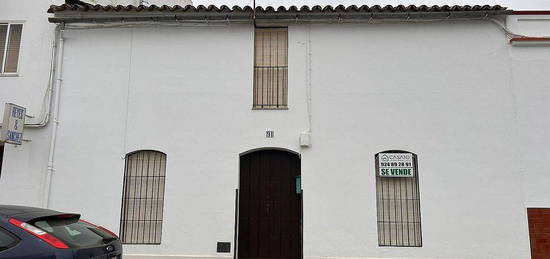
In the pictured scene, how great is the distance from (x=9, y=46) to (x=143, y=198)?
14.5 ft

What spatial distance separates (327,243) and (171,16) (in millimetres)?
5419

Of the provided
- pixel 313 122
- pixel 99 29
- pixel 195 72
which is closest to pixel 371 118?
pixel 313 122

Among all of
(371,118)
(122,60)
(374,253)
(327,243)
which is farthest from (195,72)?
(374,253)

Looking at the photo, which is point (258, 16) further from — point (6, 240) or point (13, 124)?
point (6, 240)

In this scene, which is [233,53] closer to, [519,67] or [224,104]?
[224,104]

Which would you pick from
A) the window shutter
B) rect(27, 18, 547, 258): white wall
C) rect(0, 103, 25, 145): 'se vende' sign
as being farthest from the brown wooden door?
the window shutter

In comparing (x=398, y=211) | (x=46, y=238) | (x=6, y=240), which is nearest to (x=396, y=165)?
(x=398, y=211)

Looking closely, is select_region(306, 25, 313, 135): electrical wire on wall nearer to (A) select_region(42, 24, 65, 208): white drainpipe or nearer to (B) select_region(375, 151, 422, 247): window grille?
(B) select_region(375, 151, 422, 247): window grille

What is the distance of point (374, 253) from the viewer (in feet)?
26.2

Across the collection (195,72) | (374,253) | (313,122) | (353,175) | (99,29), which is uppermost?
(99,29)

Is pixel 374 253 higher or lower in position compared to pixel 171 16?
lower

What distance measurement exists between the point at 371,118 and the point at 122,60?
519 cm

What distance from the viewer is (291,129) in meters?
8.42

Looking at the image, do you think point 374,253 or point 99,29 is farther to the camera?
point 99,29
